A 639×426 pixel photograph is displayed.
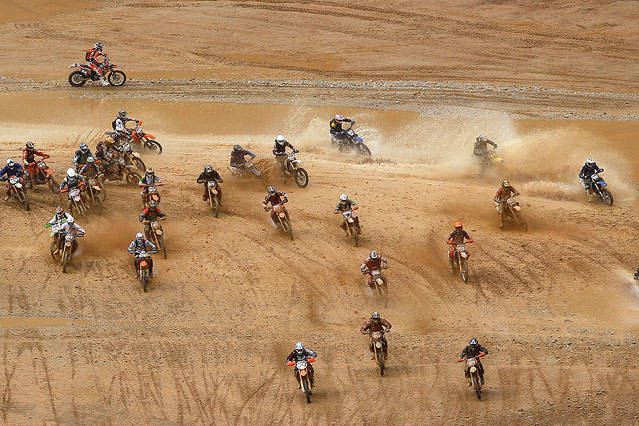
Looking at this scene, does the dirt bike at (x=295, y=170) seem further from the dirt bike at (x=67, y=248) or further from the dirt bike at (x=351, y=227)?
the dirt bike at (x=67, y=248)

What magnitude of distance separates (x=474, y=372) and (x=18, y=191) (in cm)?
1575

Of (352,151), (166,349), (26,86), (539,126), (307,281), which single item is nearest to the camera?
(166,349)

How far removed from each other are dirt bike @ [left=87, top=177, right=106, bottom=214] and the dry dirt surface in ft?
1.36

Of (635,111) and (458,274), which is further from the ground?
(635,111)

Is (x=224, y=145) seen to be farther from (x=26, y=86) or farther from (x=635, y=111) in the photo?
(x=635, y=111)

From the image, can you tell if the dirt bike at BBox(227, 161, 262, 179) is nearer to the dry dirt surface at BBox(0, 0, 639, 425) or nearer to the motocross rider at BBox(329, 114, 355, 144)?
the dry dirt surface at BBox(0, 0, 639, 425)

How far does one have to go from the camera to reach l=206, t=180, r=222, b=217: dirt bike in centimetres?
2855

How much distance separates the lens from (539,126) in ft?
118

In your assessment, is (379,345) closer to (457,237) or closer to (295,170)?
(457,237)

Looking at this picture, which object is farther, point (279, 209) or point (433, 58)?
point (433, 58)

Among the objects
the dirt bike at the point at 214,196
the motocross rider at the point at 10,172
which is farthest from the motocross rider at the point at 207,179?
the motocross rider at the point at 10,172

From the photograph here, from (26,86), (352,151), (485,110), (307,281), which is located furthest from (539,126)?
(26,86)

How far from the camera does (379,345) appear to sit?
2188 cm

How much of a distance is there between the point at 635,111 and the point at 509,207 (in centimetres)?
1239
